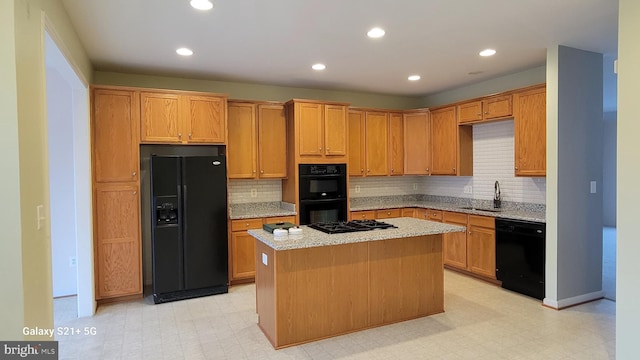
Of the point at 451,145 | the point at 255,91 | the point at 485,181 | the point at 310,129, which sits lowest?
the point at 485,181

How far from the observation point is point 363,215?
563 cm

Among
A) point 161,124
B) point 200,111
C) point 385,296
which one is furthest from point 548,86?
point 161,124

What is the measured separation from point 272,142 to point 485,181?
3.16 m

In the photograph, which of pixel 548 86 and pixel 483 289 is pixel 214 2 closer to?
pixel 548 86

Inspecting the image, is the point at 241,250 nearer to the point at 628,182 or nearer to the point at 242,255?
the point at 242,255

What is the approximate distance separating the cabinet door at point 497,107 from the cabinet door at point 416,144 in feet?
3.63

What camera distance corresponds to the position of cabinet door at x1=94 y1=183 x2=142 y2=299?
418cm

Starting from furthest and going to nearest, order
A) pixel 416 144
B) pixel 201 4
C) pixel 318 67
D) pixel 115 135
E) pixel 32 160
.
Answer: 1. pixel 416 144
2. pixel 318 67
3. pixel 115 135
4. pixel 201 4
5. pixel 32 160

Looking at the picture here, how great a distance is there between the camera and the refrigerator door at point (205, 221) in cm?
440

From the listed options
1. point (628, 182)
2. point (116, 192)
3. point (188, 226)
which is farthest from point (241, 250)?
point (628, 182)

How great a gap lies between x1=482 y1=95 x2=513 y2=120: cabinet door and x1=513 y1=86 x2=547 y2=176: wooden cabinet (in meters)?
0.11

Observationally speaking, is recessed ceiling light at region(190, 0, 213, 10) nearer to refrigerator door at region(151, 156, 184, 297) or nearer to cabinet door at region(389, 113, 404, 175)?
refrigerator door at region(151, 156, 184, 297)

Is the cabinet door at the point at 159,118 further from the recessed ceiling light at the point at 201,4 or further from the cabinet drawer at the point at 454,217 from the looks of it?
the cabinet drawer at the point at 454,217

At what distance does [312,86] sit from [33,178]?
4.25 m
